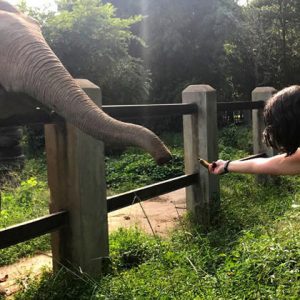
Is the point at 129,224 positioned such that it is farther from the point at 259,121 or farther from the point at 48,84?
the point at 48,84

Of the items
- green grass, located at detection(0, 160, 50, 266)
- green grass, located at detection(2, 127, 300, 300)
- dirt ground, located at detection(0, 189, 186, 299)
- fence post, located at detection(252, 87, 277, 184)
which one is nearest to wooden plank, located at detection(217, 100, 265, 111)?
fence post, located at detection(252, 87, 277, 184)

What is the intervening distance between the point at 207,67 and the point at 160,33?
2.42m

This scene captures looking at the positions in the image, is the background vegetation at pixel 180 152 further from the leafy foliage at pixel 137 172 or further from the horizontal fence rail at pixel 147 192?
the horizontal fence rail at pixel 147 192

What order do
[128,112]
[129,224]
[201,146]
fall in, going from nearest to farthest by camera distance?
[128,112] < [201,146] < [129,224]

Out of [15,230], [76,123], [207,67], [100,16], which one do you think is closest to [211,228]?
[15,230]

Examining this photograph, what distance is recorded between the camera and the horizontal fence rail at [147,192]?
3900 millimetres

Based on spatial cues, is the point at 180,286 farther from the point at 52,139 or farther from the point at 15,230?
the point at 52,139

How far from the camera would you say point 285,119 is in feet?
7.53

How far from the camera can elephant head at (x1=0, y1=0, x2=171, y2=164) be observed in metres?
2.27

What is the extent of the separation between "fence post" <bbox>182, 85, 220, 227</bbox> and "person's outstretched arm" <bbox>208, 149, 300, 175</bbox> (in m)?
2.41

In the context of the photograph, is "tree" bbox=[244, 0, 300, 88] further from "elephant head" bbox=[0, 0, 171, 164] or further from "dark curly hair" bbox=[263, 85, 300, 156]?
"dark curly hair" bbox=[263, 85, 300, 156]

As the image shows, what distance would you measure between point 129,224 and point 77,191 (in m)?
2.43

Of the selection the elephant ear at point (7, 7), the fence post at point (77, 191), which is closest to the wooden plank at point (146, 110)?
the fence post at point (77, 191)

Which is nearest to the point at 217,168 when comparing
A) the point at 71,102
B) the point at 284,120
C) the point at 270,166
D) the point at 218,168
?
the point at 218,168
